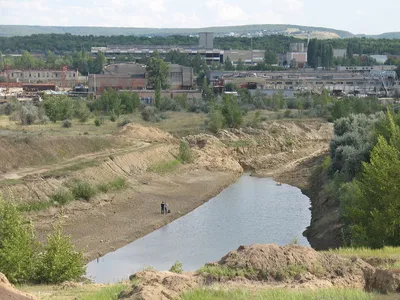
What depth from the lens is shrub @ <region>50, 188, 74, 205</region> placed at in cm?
5203

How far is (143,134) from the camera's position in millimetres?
79938

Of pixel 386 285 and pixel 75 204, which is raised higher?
pixel 386 285

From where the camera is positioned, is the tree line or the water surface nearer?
the water surface

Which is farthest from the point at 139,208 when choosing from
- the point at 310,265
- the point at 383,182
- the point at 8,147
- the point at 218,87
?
the point at 218,87

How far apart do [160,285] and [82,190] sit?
33.3 meters

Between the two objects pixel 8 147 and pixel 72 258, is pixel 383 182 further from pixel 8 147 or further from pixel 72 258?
pixel 8 147

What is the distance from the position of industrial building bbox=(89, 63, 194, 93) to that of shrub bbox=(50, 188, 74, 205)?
284 ft

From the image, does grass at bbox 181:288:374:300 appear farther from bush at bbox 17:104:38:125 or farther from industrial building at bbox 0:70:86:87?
industrial building at bbox 0:70:86:87

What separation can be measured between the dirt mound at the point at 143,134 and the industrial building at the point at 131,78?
58.6 metres

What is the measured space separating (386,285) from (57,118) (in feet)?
238

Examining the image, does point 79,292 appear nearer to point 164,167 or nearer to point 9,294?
point 9,294

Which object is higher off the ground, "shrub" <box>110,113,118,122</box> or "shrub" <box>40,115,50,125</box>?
"shrub" <box>40,115,50,125</box>

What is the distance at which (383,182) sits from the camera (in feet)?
114

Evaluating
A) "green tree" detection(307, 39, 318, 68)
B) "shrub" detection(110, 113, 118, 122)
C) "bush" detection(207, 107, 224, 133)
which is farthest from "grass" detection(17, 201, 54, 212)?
"green tree" detection(307, 39, 318, 68)
